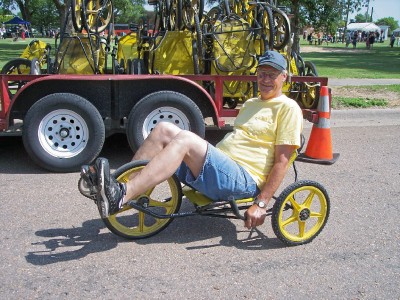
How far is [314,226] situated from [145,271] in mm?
1434

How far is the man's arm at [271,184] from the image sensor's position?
3561 millimetres

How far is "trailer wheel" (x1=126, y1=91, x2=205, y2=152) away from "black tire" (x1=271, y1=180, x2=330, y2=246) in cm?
210

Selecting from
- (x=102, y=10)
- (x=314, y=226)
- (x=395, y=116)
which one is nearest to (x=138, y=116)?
(x=102, y=10)

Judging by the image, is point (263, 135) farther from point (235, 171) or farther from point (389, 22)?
point (389, 22)

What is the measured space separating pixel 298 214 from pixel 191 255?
900mm

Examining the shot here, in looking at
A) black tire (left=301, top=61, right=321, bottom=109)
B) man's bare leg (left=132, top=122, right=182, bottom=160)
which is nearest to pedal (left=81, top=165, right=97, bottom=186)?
man's bare leg (left=132, top=122, right=182, bottom=160)

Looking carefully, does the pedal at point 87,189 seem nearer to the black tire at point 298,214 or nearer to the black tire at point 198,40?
the black tire at point 298,214

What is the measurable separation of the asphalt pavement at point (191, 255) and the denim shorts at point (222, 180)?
0.44 m

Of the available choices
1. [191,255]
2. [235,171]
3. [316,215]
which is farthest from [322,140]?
[191,255]

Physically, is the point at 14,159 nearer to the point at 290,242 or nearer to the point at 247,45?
the point at 247,45

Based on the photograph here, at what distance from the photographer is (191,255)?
142 inches

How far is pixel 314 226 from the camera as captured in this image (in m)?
3.95

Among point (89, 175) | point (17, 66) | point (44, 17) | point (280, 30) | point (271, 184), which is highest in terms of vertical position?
point (44, 17)

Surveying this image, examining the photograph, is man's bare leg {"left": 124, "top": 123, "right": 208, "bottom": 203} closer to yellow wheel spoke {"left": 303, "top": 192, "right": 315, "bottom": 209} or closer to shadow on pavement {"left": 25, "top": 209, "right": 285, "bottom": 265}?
shadow on pavement {"left": 25, "top": 209, "right": 285, "bottom": 265}
